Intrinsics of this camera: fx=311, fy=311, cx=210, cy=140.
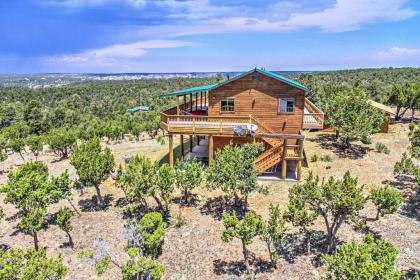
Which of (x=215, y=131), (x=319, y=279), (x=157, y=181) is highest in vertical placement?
→ (x=215, y=131)

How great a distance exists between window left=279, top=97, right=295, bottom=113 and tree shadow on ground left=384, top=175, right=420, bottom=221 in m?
7.70

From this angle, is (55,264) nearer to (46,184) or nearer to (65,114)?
(46,184)

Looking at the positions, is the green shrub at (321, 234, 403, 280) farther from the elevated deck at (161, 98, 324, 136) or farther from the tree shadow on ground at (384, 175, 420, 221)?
the elevated deck at (161, 98, 324, 136)

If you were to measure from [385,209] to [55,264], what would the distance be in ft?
43.6

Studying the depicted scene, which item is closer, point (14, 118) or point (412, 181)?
point (412, 181)

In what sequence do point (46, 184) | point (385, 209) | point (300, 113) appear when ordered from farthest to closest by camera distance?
point (300, 113) → point (46, 184) → point (385, 209)

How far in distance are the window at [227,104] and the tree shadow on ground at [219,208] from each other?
683 cm

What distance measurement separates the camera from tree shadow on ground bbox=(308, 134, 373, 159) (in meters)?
25.7

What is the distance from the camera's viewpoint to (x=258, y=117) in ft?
73.7

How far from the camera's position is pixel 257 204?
17.9 metres

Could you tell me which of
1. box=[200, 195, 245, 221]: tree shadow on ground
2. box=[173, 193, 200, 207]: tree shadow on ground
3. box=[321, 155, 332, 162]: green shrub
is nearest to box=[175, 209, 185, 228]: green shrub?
box=[200, 195, 245, 221]: tree shadow on ground

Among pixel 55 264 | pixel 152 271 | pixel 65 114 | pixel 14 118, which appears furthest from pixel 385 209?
pixel 14 118

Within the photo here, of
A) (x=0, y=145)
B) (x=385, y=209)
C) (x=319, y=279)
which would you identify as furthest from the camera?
(x=0, y=145)

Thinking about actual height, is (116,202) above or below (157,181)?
below
